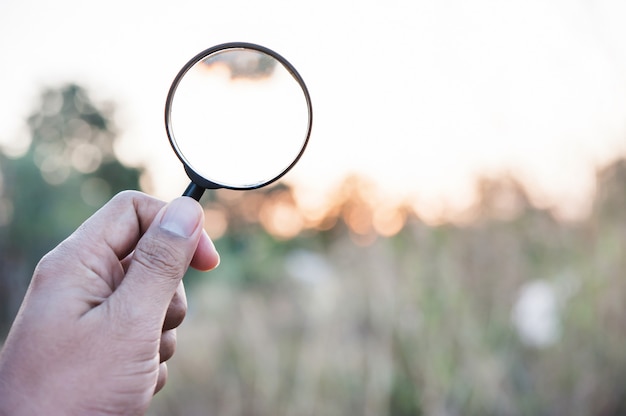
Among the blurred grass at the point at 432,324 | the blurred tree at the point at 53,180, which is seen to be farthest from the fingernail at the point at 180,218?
the blurred tree at the point at 53,180

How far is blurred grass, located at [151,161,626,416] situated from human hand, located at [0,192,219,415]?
248cm

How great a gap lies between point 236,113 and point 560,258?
2910 millimetres

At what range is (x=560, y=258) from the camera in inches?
152

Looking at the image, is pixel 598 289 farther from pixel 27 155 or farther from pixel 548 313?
pixel 27 155

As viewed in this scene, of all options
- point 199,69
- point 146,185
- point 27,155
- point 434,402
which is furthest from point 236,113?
point 27,155

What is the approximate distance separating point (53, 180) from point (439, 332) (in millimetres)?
7784

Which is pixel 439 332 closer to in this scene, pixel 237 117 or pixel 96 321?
pixel 237 117

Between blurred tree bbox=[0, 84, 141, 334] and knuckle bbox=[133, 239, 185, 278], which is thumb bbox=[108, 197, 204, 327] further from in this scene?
blurred tree bbox=[0, 84, 141, 334]

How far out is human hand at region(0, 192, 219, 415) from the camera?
3.57ft

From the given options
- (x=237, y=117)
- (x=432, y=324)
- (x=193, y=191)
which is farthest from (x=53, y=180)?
(x=193, y=191)

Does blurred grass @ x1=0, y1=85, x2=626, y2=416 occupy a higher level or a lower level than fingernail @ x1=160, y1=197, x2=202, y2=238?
lower

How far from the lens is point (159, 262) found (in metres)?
1.15

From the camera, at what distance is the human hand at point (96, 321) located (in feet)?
3.57

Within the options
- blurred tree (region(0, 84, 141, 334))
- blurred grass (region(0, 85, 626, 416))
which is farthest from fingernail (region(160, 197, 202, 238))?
blurred tree (region(0, 84, 141, 334))
